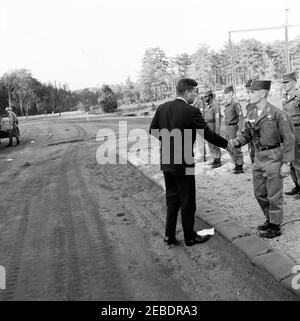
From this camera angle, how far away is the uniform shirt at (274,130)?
181 inches

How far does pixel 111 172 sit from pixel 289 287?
23.3 feet

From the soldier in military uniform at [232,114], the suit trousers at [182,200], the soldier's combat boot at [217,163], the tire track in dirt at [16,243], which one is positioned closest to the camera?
the tire track in dirt at [16,243]

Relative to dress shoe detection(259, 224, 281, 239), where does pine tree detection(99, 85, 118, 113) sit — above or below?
above

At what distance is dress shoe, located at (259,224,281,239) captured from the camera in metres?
4.73

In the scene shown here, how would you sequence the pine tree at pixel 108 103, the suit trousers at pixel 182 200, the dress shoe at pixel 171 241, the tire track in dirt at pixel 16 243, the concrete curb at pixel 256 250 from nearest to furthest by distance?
1. the concrete curb at pixel 256 250
2. the tire track in dirt at pixel 16 243
3. the suit trousers at pixel 182 200
4. the dress shoe at pixel 171 241
5. the pine tree at pixel 108 103

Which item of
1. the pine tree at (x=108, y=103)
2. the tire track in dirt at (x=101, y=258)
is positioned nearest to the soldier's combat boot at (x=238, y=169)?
the tire track in dirt at (x=101, y=258)

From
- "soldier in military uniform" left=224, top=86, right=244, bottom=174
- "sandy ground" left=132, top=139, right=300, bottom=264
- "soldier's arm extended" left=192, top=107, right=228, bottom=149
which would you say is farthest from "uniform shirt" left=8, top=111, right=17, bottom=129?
"soldier's arm extended" left=192, top=107, right=228, bottom=149

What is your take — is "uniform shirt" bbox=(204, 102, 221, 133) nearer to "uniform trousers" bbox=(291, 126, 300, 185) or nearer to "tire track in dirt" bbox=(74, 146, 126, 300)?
"uniform trousers" bbox=(291, 126, 300, 185)

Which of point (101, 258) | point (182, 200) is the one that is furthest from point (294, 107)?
point (101, 258)

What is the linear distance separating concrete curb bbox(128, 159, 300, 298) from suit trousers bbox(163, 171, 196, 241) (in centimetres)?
49

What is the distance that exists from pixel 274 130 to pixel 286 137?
172 millimetres

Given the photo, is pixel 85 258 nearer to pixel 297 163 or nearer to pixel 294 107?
pixel 297 163

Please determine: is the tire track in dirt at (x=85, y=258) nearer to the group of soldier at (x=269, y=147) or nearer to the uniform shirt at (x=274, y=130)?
the group of soldier at (x=269, y=147)

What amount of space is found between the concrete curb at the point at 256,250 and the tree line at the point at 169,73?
86.0 m
